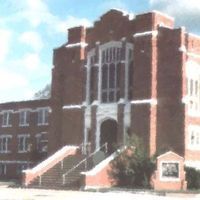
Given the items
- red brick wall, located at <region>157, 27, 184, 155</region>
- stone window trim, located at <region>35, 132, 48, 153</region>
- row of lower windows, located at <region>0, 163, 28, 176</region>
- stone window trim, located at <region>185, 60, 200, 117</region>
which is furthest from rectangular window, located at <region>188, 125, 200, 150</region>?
row of lower windows, located at <region>0, 163, 28, 176</region>

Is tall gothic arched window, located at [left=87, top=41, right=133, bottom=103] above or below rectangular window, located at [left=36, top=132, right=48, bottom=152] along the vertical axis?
above

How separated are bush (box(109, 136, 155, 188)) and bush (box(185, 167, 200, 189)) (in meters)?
2.35

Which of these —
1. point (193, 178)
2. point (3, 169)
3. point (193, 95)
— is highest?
point (193, 95)

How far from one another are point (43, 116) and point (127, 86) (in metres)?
17.3

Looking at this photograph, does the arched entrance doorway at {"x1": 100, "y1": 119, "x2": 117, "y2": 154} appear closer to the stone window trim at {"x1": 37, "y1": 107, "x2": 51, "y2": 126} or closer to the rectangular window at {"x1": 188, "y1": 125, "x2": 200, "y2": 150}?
the rectangular window at {"x1": 188, "y1": 125, "x2": 200, "y2": 150}

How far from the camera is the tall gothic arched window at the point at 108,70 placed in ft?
144

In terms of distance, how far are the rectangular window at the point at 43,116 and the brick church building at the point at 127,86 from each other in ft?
31.7

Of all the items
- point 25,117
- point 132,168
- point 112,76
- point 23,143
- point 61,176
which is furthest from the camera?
point 25,117

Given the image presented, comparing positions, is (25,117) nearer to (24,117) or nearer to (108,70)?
(24,117)

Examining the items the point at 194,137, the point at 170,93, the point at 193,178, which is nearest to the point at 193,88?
the point at 170,93

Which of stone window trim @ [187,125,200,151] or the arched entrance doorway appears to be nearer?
stone window trim @ [187,125,200,151]

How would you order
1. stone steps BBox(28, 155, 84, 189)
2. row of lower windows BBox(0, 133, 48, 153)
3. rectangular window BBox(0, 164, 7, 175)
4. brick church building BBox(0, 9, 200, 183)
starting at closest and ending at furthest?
stone steps BBox(28, 155, 84, 189) < brick church building BBox(0, 9, 200, 183) < row of lower windows BBox(0, 133, 48, 153) < rectangular window BBox(0, 164, 7, 175)

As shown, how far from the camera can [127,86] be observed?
43.8 m

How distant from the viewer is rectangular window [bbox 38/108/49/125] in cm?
5875
